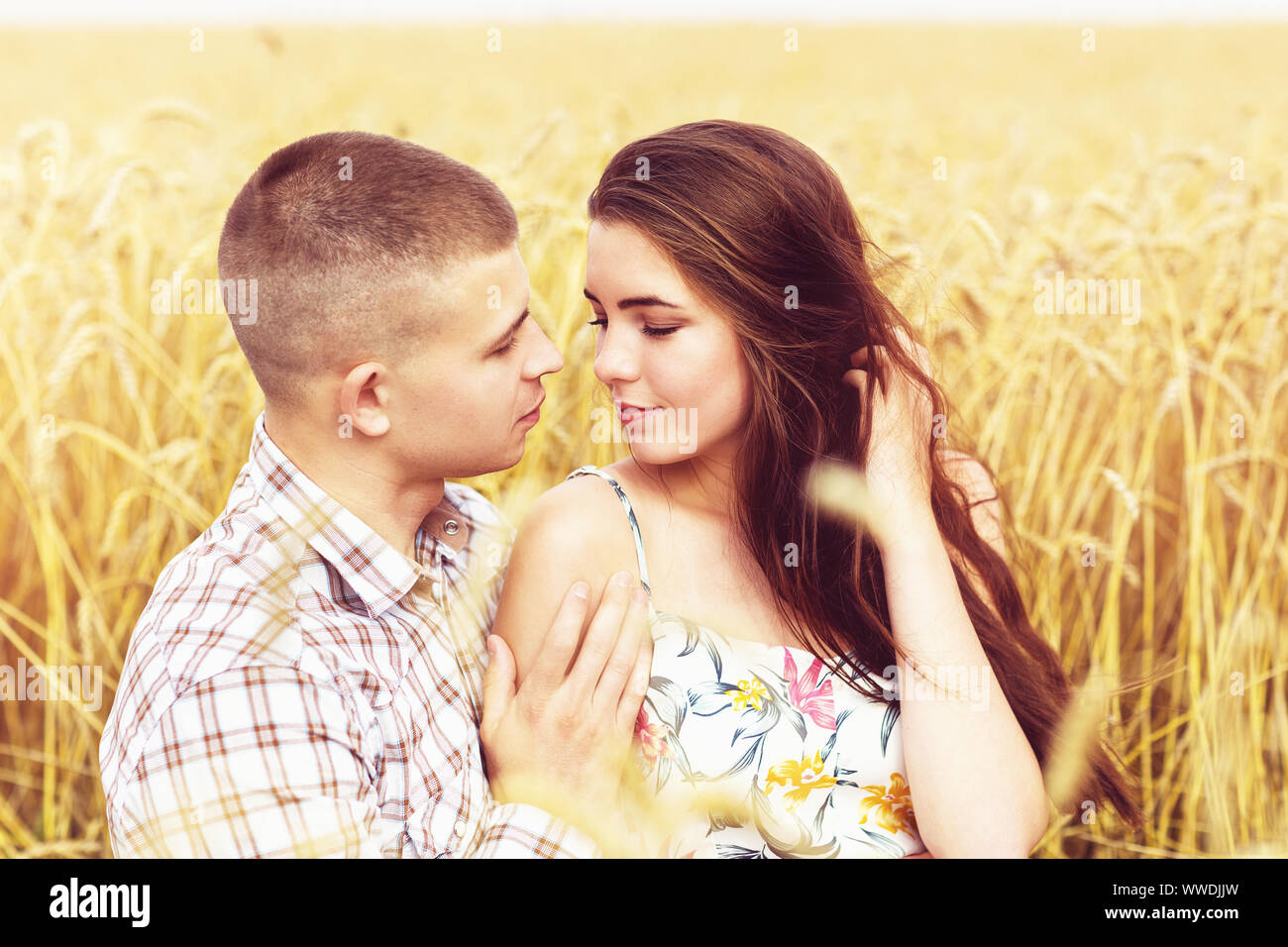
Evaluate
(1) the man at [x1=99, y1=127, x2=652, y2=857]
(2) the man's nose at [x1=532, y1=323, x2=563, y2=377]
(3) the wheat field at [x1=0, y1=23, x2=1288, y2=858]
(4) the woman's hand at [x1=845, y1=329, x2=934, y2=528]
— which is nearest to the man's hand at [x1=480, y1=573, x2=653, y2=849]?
(1) the man at [x1=99, y1=127, x2=652, y2=857]

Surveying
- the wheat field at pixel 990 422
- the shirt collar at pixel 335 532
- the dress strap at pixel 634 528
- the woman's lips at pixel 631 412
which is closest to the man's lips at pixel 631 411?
the woman's lips at pixel 631 412

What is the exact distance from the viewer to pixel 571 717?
1249 mm

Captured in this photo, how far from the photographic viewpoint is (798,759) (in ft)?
4.42

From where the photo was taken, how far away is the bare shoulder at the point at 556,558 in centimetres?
135

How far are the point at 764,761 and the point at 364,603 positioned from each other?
0.55m

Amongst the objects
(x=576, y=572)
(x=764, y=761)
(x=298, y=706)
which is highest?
(x=576, y=572)

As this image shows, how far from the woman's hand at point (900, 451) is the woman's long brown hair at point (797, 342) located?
0.07ft

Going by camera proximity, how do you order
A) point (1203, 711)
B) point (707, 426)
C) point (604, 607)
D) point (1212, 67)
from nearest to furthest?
1. point (604, 607)
2. point (707, 426)
3. point (1203, 711)
4. point (1212, 67)

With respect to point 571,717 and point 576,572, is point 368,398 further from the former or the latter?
point 571,717

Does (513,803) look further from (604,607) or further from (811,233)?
(811,233)

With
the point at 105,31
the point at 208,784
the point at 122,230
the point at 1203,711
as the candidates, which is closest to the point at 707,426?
the point at 208,784

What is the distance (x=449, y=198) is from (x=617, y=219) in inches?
9.3

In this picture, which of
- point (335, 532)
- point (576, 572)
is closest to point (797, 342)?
point (576, 572)

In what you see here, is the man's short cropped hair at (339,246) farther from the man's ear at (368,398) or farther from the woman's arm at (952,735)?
the woman's arm at (952,735)
